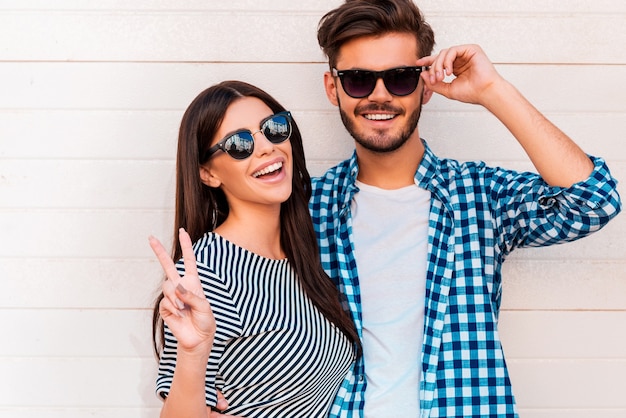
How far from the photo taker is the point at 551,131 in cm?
203

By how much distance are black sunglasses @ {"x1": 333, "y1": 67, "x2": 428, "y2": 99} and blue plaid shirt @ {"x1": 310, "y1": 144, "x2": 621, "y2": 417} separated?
31 centimetres

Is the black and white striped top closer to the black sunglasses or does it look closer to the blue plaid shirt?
the blue plaid shirt

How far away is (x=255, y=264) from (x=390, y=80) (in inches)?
29.9

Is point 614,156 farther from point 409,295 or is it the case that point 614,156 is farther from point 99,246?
point 99,246

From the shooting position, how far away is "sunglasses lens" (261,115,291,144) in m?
2.11

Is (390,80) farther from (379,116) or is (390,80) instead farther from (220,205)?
(220,205)

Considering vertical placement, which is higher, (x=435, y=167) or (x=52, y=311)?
(x=435, y=167)

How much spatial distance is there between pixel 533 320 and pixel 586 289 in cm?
25

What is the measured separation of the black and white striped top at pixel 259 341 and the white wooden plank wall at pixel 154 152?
0.90 meters

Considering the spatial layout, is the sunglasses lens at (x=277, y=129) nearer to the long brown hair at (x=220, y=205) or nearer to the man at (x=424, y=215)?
the long brown hair at (x=220, y=205)

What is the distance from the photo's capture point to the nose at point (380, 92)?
2281 millimetres

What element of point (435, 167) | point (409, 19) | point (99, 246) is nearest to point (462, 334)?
Result: point (435, 167)

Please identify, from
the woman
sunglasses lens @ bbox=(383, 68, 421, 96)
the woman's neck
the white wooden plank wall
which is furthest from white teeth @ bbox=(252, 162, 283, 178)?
the white wooden plank wall

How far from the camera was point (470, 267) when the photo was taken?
7.31 ft
